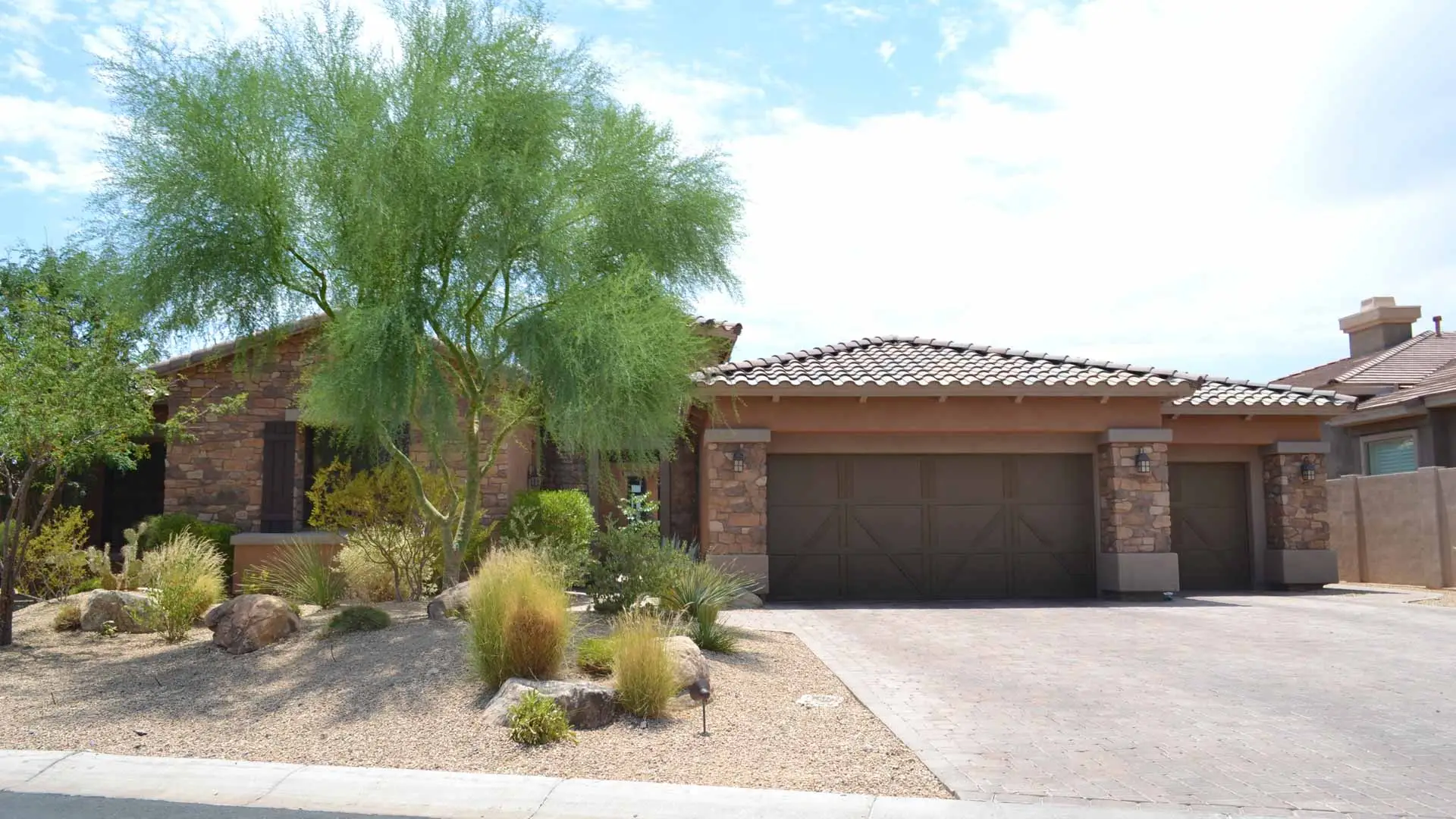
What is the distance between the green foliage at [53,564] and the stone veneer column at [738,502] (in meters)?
8.19

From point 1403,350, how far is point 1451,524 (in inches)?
450

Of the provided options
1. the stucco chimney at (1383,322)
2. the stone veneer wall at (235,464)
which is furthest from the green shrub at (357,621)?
the stucco chimney at (1383,322)

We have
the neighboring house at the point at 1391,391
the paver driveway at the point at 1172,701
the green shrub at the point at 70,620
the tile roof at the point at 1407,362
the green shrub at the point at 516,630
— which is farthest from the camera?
the tile roof at the point at 1407,362

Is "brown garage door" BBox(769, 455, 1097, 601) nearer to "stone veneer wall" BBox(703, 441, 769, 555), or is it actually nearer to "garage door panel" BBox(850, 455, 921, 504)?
"garage door panel" BBox(850, 455, 921, 504)

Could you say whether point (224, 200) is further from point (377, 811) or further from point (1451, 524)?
point (1451, 524)

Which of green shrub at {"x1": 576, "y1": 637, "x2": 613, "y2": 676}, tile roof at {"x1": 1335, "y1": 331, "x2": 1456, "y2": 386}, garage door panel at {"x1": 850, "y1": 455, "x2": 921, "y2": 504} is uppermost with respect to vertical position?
tile roof at {"x1": 1335, "y1": 331, "x2": 1456, "y2": 386}

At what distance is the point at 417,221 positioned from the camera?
33.2 feet

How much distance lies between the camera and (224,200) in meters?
10.1

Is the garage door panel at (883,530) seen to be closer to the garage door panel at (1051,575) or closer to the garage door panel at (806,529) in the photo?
the garage door panel at (806,529)

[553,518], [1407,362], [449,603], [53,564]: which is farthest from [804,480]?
[1407,362]

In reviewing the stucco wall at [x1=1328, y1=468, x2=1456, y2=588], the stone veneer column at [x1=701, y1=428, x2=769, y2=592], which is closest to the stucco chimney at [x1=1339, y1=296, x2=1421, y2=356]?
the stucco wall at [x1=1328, y1=468, x2=1456, y2=588]

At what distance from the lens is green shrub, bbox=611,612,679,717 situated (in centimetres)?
720

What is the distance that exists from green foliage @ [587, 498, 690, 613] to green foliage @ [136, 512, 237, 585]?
7.00 metres

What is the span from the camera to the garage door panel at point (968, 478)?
1574 centimetres
